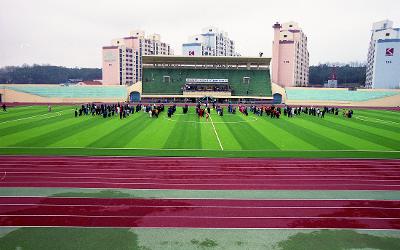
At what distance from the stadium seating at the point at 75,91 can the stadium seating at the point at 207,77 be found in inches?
210

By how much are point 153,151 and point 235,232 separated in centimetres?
1016

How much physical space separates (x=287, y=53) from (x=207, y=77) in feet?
110

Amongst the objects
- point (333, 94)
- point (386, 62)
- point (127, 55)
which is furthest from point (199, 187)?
point (127, 55)

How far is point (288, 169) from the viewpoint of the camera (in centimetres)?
1534

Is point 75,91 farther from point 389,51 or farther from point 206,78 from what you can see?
point 389,51

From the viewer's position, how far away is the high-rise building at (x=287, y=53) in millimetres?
87500

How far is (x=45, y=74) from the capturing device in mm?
122188

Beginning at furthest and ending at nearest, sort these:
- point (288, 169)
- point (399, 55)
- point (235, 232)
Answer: point (399, 55) → point (288, 169) → point (235, 232)

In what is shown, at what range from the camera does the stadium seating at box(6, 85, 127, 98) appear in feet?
196

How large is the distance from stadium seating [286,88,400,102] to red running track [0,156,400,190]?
47.0m

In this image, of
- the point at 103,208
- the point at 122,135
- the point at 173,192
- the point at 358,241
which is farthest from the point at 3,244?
the point at 122,135

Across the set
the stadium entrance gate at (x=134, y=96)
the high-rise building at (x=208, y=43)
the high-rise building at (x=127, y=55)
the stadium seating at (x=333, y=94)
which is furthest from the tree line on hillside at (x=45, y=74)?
the stadium seating at (x=333, y=94)

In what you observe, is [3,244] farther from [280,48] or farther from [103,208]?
[280,48]

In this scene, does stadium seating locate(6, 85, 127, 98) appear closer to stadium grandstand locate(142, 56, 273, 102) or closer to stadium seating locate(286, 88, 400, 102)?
stadium grandstand locate(142, 56, 273, 102)
